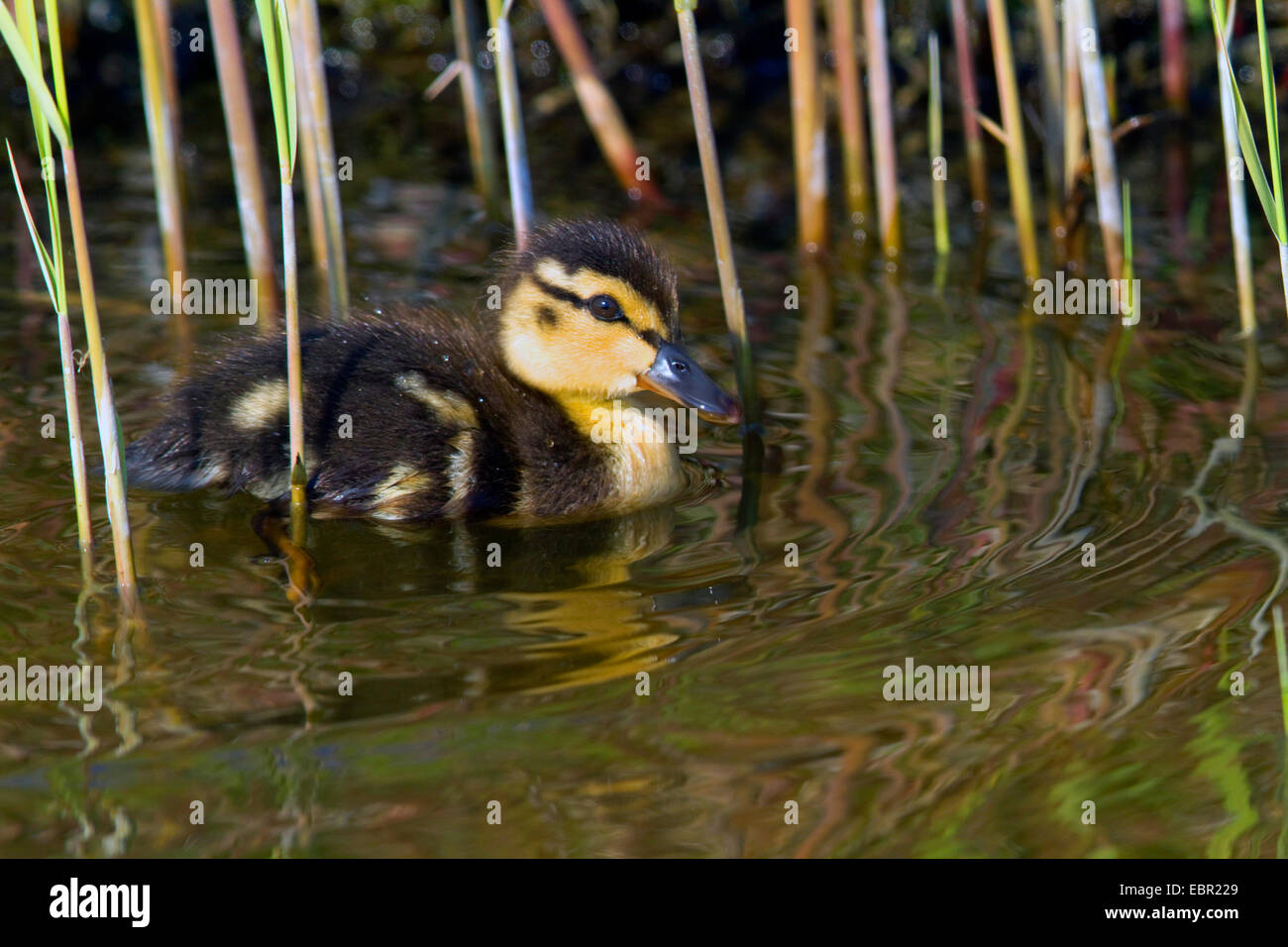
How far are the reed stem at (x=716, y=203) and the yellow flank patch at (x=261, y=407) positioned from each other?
3.33ft

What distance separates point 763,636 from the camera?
3039mm

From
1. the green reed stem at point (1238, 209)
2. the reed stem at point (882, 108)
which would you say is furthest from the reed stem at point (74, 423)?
the reed stem at point (882, 108)

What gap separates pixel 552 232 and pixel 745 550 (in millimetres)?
870

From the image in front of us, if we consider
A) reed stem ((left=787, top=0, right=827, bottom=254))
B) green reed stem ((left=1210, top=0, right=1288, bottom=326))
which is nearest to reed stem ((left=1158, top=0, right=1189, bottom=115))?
reed stem ((left=787, top=0, right=827, bottom=254))

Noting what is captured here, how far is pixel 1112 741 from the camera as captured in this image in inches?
107

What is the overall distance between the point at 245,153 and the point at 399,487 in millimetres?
1353

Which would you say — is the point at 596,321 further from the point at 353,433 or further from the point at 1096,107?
the point at 1096,107

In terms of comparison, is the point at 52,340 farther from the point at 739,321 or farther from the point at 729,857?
the point at 729,857

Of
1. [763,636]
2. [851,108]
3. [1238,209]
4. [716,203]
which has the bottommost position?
[763,636]

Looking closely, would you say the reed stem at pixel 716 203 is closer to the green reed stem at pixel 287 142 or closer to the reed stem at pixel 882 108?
the green reed stem at pixel 287 142

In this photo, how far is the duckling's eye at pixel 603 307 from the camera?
369cm

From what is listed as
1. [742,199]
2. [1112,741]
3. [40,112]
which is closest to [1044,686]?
[1112,741]
